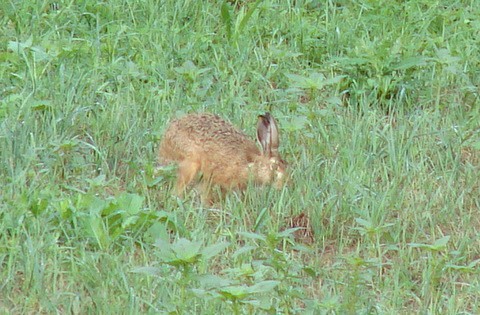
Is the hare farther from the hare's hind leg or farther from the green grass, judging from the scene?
the green grass

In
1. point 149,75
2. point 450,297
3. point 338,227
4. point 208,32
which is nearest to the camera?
point 450,297

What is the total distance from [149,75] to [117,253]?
259 centimetres

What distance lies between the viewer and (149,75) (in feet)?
26.9

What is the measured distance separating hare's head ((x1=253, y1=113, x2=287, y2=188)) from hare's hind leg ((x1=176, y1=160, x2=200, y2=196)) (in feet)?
1.11

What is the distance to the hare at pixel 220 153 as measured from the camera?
22.7 feet

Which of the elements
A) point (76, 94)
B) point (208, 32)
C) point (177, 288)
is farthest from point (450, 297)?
point (208, 32)

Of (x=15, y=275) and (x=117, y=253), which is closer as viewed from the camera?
(x=15, y=275)

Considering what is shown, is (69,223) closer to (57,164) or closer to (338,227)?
(57,164)

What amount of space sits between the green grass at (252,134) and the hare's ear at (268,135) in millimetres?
192

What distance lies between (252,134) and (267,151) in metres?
0.63

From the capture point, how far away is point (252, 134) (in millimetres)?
7566

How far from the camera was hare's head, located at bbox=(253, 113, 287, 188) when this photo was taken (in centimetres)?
688

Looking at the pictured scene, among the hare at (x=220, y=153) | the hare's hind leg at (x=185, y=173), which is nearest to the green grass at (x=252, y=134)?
the hare's hind leg at (x=185, y=173)

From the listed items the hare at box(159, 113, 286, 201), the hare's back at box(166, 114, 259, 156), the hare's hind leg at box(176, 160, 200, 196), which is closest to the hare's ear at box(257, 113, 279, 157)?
the hare at box(159, 113, 286, 201)
